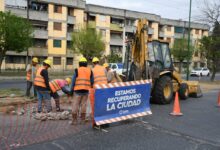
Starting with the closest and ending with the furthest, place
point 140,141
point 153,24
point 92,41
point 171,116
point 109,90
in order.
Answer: point 140,141 → point 109,90 → point 171,116 → point 92,41 → point 153,24

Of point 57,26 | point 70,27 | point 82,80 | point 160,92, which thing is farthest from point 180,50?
point 82,80

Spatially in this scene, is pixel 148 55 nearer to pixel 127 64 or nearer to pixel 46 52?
pixel 127 64

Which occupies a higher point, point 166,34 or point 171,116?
point 166,34

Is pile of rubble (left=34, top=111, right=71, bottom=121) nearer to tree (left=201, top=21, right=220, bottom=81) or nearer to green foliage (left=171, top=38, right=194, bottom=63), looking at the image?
tree (left=201, top=21, right=220, bottom=81)

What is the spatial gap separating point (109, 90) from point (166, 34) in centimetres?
7092

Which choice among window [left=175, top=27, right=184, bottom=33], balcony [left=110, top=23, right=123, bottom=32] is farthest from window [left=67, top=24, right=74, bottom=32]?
window [left=175, top=27, right=184, bottom=33]

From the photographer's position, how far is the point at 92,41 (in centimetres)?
4822

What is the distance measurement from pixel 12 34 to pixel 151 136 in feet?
104

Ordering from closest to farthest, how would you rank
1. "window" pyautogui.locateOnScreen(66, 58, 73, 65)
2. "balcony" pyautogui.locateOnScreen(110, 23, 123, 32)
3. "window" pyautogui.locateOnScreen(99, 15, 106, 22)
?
"window" pyautogui.locateOnScreen(66, 58, 73, 65), "window" pyautogui.locateOnScreen(99, 15, 106, 22), "balcony" pyautogui.locateOnScreen(110, 23, 123, 32)

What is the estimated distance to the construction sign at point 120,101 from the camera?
360 inches

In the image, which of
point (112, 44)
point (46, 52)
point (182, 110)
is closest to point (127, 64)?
point (182, 110)

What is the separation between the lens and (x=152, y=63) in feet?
46.7

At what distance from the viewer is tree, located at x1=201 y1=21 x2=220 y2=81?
31.8 meters

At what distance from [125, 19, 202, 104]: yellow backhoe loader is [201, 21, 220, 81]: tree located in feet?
59.2
